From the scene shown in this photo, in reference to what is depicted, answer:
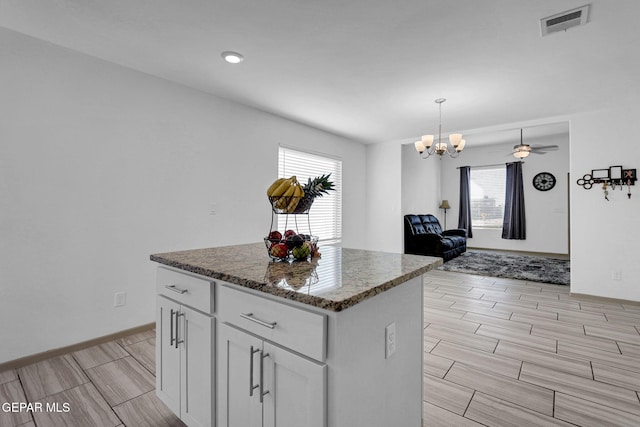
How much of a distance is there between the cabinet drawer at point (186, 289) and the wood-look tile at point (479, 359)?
198 cm

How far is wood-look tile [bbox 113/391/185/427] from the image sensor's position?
1655 mm

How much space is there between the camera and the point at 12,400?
1.86m

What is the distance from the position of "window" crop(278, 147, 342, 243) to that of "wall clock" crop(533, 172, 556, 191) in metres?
5.30

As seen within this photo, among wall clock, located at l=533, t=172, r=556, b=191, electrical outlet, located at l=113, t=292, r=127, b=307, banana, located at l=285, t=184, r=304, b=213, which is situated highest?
wall clock, located at l=533, t=172, r=556, b=191

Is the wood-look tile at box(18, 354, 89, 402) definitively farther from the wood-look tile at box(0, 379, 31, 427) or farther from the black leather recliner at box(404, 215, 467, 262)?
the black leather recliner at box(404, 215, 467, 262)

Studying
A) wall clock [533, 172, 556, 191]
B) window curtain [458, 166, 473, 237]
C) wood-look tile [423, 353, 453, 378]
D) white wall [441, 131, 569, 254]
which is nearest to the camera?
wood-look tile [423, 353, 453, 378]

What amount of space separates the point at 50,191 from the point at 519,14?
3705mm

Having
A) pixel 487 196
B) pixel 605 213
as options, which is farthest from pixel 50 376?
pixel 487 196

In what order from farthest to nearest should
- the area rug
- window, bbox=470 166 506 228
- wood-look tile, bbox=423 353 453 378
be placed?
window, bbox=470 166 506 228 < the area rug < wood-look tile, bbox=423 353 453 378

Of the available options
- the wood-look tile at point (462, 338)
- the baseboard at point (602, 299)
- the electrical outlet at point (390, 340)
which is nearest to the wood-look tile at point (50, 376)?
the electrical outlet at point (390, 340)

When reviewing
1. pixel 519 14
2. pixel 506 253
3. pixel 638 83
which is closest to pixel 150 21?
pixel 519 14

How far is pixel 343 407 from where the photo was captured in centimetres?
97

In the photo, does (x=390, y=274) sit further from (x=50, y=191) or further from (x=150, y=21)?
(x=50, y=191)

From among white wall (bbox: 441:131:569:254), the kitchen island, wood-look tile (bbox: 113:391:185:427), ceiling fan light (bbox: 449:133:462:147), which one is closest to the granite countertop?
the kitchen island
